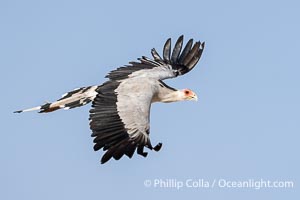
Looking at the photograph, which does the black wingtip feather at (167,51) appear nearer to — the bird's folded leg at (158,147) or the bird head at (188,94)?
the bird head at (188,94)

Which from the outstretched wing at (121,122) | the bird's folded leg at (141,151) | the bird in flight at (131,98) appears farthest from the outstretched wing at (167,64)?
the bird's folded leg at (141,151)

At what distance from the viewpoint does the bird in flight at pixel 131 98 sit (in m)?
18.2

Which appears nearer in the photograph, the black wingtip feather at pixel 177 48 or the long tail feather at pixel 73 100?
the long tail feather at pixel 73 100

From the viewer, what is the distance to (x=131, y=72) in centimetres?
2173

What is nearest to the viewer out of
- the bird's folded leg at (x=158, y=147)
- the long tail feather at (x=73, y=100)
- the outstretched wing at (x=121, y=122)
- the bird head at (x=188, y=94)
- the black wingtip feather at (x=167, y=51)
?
the bird's folded leg at (x=158, y=147)

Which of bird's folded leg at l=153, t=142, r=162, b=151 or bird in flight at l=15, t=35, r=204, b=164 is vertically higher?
bird in flight at l=15, t=35, r=204, b=164

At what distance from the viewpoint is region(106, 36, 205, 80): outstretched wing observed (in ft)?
71.1

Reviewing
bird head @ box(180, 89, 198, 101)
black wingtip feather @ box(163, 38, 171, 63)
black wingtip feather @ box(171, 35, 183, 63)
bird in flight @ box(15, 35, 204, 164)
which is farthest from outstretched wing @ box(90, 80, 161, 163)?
black wingtip feather @ box(171, 35, 183, 63)

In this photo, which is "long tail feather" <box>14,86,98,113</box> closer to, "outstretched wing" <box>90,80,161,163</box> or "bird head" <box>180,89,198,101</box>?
"outstretched wing" <box>90,80,161,163</box>

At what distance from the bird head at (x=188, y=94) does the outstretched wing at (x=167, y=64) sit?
1.67ft

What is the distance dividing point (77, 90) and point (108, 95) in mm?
1751

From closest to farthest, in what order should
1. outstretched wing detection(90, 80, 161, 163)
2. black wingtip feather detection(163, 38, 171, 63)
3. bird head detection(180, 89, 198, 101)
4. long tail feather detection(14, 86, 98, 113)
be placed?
outstretched wing detection(90, 80, 161, 163) < long tail feather detection(14, 86, 98, 113) < bird head detection(180, 89, 198, 101) < black wingtip feather detection(163, 38, 171, 63)

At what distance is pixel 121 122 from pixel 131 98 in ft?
3.15

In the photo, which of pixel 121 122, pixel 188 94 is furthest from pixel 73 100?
pixel 188 94
